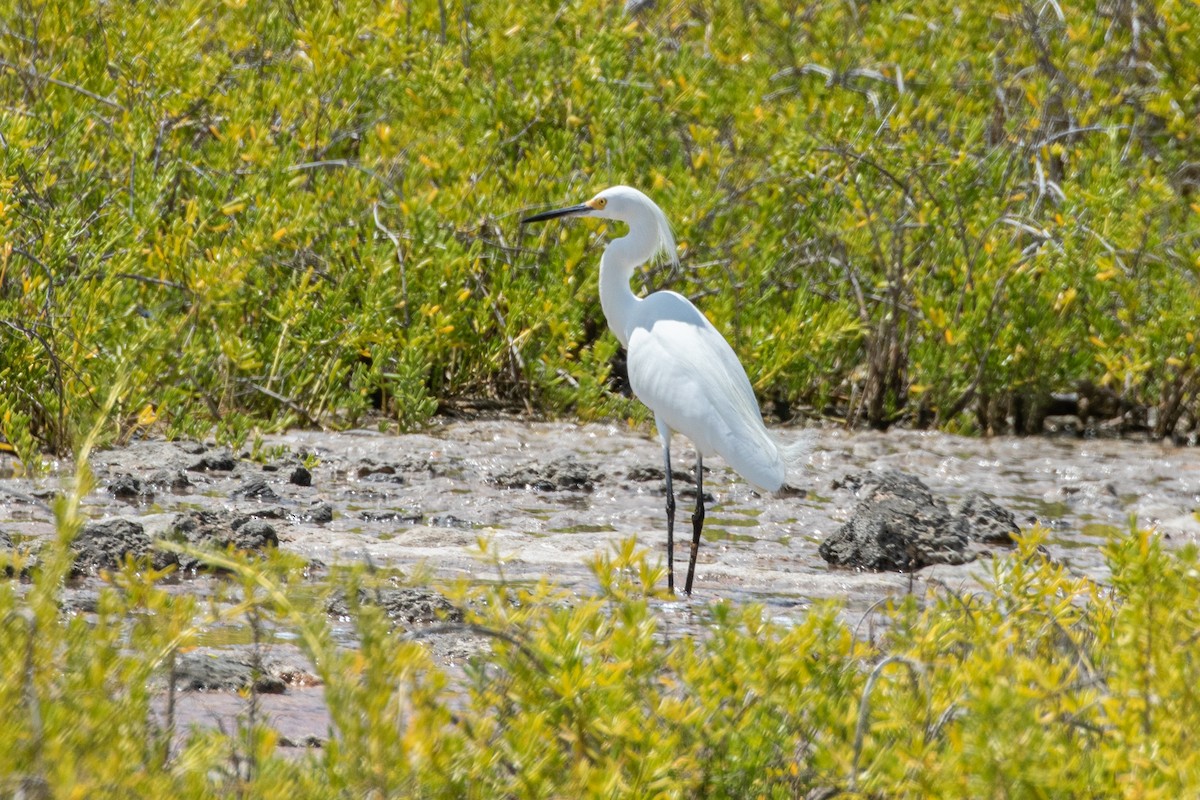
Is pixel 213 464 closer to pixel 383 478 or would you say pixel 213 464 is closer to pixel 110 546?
pixel 383 478

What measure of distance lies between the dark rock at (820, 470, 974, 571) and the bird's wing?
42cm

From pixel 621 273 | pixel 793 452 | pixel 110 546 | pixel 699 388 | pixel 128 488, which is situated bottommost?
pixel 110 546

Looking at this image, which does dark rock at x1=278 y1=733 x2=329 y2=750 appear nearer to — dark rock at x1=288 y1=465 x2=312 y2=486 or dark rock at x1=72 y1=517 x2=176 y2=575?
dark rock at x1=72 y1=517 x2=176 y2=575

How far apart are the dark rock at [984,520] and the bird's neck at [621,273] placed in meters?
1.53

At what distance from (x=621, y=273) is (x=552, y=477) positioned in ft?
3.27

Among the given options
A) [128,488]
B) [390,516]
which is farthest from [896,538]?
[128,488]

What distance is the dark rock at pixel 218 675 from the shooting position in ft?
10.3

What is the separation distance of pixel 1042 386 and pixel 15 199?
531cm

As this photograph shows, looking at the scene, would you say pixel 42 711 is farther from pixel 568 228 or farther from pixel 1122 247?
pixel 1122 247

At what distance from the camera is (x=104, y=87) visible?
7078 millimetres

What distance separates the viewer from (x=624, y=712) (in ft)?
7.38

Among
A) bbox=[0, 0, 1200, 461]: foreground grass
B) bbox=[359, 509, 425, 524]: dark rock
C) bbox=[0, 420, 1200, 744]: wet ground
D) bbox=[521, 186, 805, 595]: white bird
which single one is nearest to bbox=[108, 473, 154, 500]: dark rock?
bbox=[0, 420, 1200, 744]: wet ground

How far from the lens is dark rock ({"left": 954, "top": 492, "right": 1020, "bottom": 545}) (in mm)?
5863

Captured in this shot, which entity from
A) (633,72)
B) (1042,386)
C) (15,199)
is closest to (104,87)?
(15,199)
